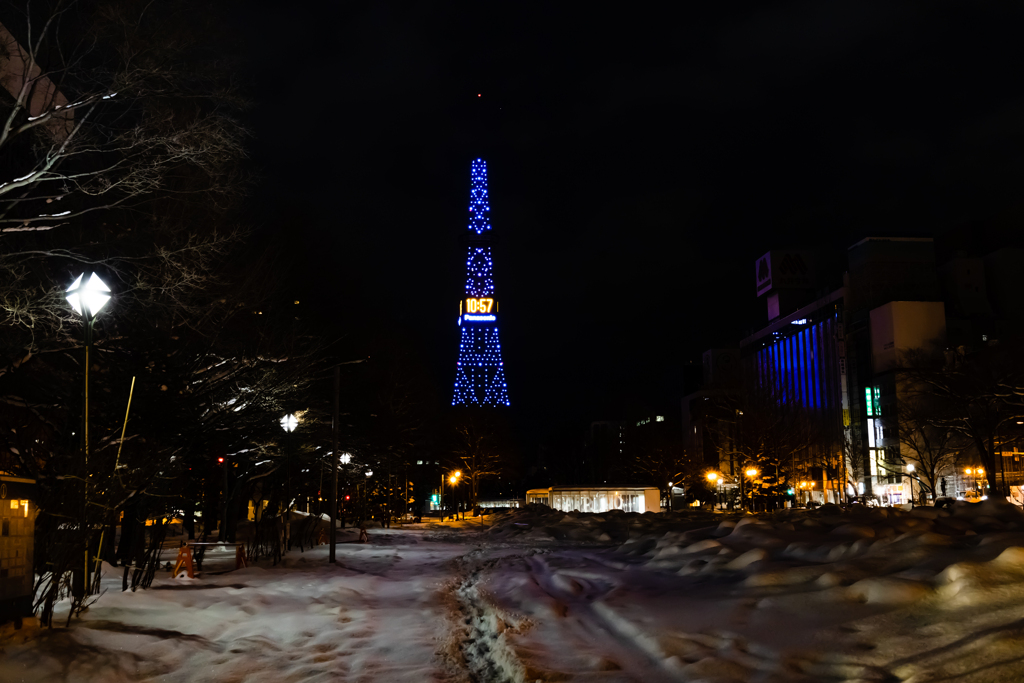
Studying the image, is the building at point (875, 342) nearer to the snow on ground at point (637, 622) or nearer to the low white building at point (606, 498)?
the low white building at point (606, 498)

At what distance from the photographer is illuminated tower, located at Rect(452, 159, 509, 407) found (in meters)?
187

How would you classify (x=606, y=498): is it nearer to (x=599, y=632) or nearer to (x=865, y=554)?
(x=865, y=554)

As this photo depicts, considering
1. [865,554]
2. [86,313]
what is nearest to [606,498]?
[865,554]

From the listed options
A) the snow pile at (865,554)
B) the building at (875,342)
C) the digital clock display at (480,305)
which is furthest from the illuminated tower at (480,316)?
the snow pile at (865,554)

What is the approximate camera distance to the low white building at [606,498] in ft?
204

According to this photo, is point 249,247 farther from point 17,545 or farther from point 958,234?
point 958,234

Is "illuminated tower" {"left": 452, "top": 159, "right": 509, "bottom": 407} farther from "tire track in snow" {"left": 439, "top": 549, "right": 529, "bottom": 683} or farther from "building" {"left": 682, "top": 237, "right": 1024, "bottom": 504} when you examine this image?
"tire track in snow" {"left": 439, "top": 549, "right": 529, "bottom": 683}

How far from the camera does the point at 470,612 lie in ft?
46.5

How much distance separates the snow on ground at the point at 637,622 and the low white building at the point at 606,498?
4376cm

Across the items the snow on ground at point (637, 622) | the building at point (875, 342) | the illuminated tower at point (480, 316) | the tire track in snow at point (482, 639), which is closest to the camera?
the snow on ground at point (637, 622)

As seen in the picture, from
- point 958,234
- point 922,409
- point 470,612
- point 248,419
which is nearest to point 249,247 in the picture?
point 248,419

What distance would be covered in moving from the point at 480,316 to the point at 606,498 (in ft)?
420

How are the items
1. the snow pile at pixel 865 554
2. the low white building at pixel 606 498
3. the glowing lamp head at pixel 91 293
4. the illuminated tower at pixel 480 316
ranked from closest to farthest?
the snow pile at pixel 865 554 < the glowing lamp head at pixel 91 293 < the low white building at pixel 606 498 < the illuminated tower at pixel 480 316

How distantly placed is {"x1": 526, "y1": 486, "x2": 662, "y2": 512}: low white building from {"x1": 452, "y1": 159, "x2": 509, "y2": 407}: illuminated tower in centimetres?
11754
